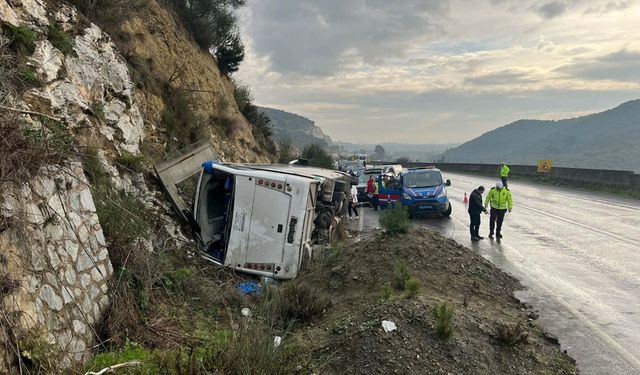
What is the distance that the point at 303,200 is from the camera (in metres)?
8.56

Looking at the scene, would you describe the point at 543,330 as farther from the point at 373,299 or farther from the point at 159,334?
the point at 159,334

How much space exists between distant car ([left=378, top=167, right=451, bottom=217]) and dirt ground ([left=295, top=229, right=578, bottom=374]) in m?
9.02

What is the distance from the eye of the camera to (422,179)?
19844 mm

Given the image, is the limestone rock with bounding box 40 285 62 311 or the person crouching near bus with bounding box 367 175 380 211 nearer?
the limestone rock with bounding box 40 285 62 311

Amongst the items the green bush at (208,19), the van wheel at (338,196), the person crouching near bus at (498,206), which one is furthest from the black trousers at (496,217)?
the green bush at (208,19)

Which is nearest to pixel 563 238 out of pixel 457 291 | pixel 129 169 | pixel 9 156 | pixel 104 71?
pixel 457 291

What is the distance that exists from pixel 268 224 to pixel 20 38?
4.80 metres

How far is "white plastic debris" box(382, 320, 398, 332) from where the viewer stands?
555cm

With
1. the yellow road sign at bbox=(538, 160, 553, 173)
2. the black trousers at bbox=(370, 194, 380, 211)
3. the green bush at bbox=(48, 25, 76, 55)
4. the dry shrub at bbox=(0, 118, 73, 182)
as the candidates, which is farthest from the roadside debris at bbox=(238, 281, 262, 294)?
the yellow road sign at bbox=(538, 160, 553, 173)

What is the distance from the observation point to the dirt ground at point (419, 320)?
17.0 feet

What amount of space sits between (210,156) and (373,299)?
5.91m

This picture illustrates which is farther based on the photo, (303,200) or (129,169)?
(129,169)

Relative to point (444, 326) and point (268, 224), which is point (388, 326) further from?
point (268, 224)

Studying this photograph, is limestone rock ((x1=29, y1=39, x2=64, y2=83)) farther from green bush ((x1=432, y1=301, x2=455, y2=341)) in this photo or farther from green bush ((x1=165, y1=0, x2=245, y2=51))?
green bush ((x1=165, y1=0, x2=245, y2=51))
